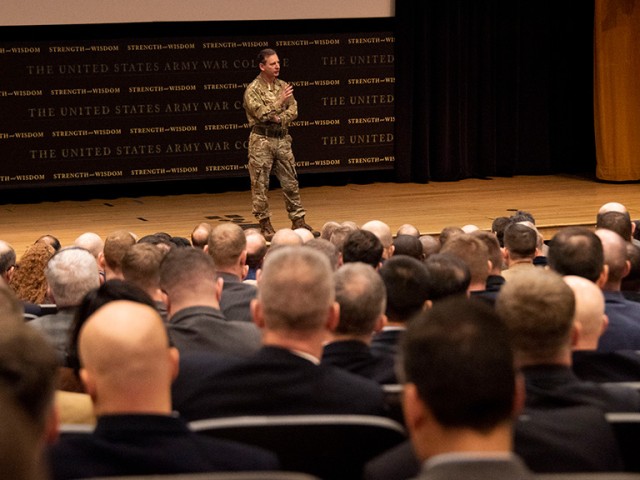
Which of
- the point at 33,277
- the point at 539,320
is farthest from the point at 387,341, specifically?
the point at 33,277

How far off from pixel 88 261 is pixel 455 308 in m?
2.15

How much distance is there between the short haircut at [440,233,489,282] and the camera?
13.0 ft

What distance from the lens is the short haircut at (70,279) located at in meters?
3.55

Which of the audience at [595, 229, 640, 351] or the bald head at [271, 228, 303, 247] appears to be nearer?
the audience at [595, 229, 640, 351]

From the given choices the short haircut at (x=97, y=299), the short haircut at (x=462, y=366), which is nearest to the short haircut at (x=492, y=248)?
the short haircut at (x=97, y=299)

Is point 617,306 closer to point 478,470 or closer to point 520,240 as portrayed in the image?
point 520,240

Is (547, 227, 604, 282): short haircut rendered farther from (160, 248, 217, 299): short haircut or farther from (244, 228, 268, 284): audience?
(244, 228, 268, 284): audience

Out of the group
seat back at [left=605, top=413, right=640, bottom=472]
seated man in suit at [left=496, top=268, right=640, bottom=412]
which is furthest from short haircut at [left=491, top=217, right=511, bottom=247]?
seat back at [left=605, top=413, right=640, bottom=472]

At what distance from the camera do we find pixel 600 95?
11.1 m

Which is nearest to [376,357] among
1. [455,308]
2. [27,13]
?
[455,308]

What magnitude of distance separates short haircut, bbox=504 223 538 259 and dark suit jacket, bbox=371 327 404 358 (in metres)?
1.68

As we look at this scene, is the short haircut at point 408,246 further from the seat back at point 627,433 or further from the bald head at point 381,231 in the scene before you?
the seat back at point 627,433

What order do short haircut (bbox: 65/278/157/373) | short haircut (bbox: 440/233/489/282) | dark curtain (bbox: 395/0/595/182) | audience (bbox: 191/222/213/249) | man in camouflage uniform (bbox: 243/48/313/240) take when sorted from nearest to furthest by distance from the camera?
short haircut (bbox: 65/278/157/373), short haircut (bbox: 440/233/489/282), audience (bbox: 191/222/213/249), man in camouflage uniform (bbox: 243/48/313/240), dark curtain (bbox: 395/0/595/182)

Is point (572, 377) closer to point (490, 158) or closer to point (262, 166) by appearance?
point (262, 166)
